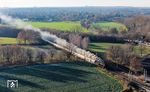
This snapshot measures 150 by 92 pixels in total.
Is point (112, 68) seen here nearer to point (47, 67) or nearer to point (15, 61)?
point (47, 67)

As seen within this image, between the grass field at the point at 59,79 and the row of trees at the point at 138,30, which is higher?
the grass field at the point at 59,79

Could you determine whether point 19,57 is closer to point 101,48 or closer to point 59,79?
point 59,79

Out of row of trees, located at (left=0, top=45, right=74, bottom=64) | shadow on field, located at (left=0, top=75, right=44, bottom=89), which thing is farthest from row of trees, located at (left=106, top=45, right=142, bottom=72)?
shadow on field, located at (left=0, top=75, right=44, bottom=89)

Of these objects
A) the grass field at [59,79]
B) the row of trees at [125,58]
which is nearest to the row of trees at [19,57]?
the grass field at [59,79]

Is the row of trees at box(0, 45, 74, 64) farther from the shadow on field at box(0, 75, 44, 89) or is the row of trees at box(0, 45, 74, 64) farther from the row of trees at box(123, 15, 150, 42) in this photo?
the row of trees at box(123, 15, 150, 42)

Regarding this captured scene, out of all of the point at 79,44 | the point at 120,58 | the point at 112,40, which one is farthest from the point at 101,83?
the point at 112,40

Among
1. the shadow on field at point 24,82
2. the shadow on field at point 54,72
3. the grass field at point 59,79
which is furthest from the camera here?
the shadow on field at point 54,72

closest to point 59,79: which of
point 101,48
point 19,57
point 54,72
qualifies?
point 54,72

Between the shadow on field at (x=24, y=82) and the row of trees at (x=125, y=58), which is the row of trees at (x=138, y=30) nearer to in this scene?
the row of trees at (x=125, y=58)
